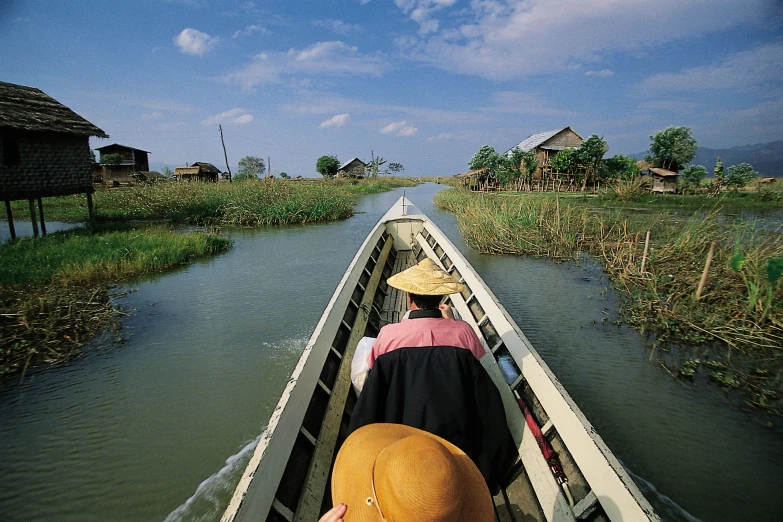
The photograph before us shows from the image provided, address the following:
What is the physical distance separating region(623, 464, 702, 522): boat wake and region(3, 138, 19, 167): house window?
1530 cm

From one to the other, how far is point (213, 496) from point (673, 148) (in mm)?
33095

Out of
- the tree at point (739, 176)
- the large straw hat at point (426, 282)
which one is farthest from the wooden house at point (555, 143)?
the large straw hat at point (426, 282)

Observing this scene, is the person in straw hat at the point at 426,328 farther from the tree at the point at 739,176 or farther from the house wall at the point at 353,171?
the house wall at the point at 353,171

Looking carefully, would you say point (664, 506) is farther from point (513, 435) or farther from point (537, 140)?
point (537, 140)

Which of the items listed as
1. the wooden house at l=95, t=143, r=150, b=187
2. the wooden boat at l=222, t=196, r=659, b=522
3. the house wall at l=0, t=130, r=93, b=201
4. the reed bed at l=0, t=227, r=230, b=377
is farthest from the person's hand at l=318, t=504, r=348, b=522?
the wooden house at l=95, t=143, r=150, b=187

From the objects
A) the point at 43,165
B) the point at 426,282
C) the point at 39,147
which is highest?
the point at 39,147

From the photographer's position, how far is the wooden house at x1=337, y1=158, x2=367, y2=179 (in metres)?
54.9

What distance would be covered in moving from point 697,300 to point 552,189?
2435cm

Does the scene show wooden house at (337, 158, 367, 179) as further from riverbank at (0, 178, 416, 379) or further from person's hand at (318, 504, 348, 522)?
person's hand at (318, 504, 348, 522)

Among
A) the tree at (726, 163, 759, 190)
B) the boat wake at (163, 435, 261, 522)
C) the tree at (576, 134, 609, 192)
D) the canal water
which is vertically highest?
the tree at (576, 134, 609, 192)

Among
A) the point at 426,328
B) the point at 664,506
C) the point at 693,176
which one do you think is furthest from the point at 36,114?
the point at 693,176

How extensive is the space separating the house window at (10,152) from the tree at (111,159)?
87.8 ft

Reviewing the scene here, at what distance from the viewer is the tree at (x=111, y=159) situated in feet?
111

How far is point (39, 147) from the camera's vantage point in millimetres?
11695
